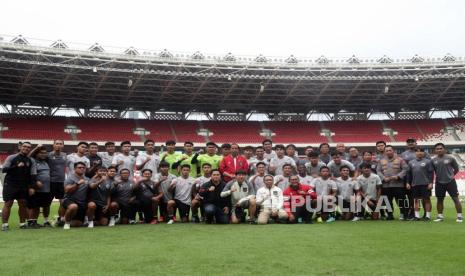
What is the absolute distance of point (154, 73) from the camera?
2956 centimetres

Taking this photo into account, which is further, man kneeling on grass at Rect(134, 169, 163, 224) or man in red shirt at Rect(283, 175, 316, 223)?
man kneeling on grass at Rect(134, 169, 163, 224)

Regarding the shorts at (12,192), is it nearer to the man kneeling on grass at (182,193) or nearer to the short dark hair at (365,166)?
the man kneeling on grass at (182,193)

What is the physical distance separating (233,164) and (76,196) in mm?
3601

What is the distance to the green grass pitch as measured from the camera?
4.38 m

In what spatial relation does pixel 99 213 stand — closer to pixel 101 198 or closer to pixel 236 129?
pixel 101 198

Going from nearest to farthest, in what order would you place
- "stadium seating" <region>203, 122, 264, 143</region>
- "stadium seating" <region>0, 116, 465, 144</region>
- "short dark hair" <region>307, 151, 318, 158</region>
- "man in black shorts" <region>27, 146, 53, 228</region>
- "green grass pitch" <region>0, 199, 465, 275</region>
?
"green grass pitch" <region>0, 199, 465, 275</region>, "man in black shorts" <region>27, 146, 53, 228</region>, "short dark hair" <region>307, 151, 318, 158</region>, "stadium seating" <region>0, 116, 465, 144</region>, "stadium seating" <region>203, 122, 264, 143</region>

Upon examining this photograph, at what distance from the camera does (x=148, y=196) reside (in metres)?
9.77

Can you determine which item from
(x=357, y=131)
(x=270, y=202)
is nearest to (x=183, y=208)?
(x=270, y=202)

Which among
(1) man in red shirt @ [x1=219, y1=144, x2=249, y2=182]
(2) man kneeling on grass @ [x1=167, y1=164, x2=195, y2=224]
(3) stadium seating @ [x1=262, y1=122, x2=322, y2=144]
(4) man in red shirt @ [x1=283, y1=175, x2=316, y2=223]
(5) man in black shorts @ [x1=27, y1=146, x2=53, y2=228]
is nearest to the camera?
(5) man in black shorts @ [x1=27, y1=146, x2=53, y2=228]

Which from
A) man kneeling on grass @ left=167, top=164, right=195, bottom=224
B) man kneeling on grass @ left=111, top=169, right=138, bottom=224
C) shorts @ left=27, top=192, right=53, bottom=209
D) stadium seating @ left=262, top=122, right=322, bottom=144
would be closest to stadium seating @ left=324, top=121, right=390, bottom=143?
stadium seating @ left=262, top=122, right=322, bottom=144

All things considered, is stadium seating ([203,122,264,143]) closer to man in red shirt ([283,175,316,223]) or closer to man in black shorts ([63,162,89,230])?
man in red shirt ([283,175,316,223])

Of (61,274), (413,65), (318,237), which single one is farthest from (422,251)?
(413,65)

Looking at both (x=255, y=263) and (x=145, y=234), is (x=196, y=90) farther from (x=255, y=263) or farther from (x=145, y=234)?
(x=255, y=263)

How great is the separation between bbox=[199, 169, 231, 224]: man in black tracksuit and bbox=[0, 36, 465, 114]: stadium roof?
67.2 ft
